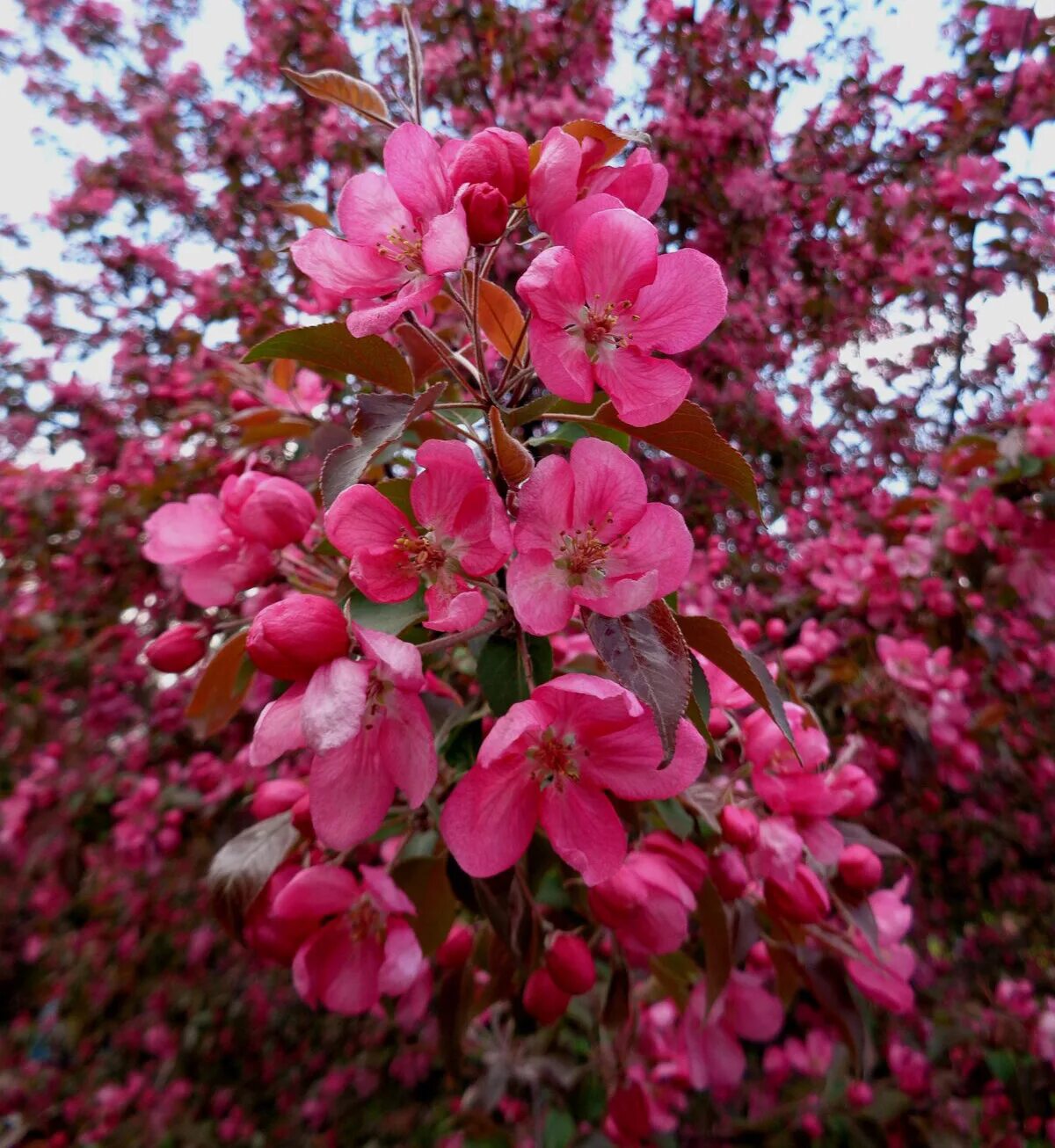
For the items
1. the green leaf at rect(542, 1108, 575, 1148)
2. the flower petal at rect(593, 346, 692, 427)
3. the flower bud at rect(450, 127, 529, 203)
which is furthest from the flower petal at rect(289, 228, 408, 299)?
the green leaf at rect(542, 1108, 575, 1148)

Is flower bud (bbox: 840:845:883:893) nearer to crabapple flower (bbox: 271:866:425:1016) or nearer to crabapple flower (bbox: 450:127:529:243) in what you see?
crabapple flower (bbox: 271:866:425:1016)

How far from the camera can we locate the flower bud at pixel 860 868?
1.00 meters

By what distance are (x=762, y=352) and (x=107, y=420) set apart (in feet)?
10.3

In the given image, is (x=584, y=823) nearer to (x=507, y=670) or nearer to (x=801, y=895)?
(x=507, y=670)

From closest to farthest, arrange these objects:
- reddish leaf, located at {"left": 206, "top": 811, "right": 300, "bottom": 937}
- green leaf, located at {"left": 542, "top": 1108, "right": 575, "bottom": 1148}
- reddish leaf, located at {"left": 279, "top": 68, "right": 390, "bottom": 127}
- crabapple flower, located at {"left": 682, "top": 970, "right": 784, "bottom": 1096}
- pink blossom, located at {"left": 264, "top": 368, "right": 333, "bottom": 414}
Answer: reddish leaf, located at {"left": 279, "top": 68, "right": 390, "bottom": 127}
reddish leaf, located at {"left": 206, "top": 811, "right": 300, "bottom": 937}
crabapple flower, located at {"left": 682, "top": 970, "right": 784, "bottom": 1096}
pink blossom, located at {"left": 264, "top": 368, "right": 333, "bottom": 414}
green leaf, located at {"left": 542, "top": 1108, "right": 575, "bottom": 1148}

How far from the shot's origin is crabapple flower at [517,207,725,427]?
24.0 inches

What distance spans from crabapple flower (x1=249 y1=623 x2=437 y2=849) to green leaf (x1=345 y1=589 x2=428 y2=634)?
39 millimetres

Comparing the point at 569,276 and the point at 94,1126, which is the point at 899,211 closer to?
the point at 569,276

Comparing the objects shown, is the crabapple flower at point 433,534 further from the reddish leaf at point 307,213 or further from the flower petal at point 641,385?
the reddish leaf at point 307,213

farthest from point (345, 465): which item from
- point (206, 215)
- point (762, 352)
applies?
point (206, 215)

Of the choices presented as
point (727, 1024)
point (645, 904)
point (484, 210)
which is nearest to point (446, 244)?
point (484, 210)

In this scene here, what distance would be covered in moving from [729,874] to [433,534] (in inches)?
25.5

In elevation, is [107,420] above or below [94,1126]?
above

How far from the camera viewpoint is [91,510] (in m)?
2.91
